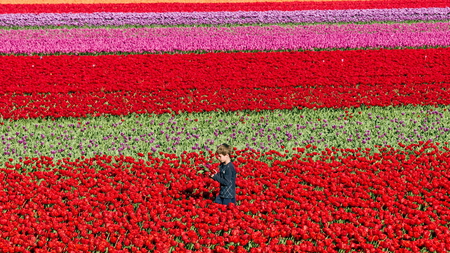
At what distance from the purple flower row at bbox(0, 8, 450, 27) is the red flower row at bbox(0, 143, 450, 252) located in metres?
16.7

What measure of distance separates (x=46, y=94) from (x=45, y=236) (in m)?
8.10

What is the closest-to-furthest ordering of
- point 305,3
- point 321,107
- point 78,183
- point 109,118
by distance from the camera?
point 78,183
point 109,118
point 321,107
point 305,3

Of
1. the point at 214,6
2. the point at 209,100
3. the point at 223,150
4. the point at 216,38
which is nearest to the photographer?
the point at 223,150

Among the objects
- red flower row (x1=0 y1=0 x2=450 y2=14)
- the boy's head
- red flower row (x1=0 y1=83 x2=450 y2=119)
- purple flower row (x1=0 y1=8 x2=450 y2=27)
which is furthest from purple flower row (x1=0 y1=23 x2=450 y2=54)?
the boy's head

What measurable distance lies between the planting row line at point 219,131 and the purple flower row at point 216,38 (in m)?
7.64

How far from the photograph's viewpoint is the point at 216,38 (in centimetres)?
2014

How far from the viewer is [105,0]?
31.1 metres

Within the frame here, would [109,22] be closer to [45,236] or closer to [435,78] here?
[435,78]

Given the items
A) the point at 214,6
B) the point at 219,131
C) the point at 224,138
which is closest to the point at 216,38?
the point at 214,6

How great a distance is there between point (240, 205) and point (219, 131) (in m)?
4.09

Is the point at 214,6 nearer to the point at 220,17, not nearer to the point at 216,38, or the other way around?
the point at 220,17

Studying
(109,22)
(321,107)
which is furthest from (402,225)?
(109,22)

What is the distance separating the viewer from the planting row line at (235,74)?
526 inches

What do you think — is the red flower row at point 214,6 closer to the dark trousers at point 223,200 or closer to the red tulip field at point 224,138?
the red tulip field at point 224,138
